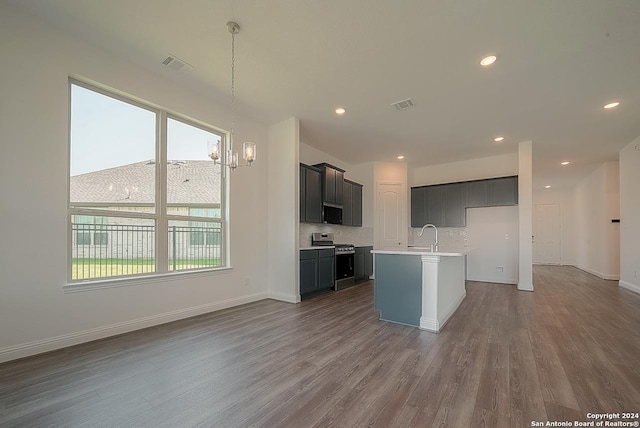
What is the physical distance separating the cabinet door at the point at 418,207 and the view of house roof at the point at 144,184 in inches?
212

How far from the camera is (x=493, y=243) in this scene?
677cm

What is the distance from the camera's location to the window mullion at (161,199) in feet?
11.9

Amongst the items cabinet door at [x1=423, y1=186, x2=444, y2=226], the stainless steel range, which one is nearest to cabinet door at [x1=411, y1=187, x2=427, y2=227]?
cabinet door at [x1=423, y1=186, x2=444, y2=226]

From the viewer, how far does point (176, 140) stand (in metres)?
3.92

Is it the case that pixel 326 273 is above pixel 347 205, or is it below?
below

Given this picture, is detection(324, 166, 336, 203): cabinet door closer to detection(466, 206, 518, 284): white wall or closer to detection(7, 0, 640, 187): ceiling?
detection(7, 0, 640, 187): ceiling

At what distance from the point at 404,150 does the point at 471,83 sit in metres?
2.92

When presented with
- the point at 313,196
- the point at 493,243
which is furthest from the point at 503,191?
the point at 313,196

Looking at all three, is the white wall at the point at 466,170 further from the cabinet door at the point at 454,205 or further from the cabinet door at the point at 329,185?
the cabinet door at the point at 329,185

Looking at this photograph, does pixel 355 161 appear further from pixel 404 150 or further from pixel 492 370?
pixel 492 370

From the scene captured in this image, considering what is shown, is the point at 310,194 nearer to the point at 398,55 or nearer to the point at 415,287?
the point at 415,287

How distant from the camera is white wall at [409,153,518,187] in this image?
6.63 meters

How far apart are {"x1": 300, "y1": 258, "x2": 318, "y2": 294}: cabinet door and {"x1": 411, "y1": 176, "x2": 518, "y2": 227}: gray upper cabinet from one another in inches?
151

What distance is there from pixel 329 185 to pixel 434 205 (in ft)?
10.6
